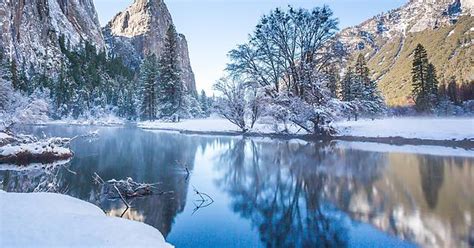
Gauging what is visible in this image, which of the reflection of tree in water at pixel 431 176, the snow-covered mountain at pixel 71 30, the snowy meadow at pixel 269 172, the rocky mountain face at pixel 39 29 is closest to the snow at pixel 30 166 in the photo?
the snowy meadow at pixel 269 172

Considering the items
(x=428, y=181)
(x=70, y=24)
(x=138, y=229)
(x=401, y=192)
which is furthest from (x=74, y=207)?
(x=70, y=24)

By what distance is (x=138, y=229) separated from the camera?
20.7 feet

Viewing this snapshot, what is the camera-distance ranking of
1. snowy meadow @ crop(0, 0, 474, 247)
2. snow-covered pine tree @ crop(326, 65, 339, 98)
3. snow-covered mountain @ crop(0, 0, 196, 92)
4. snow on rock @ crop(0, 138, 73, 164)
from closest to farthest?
snowy meadow @ crop(0, 0, 474, 247) → snow on rock @ crop(0, 138, 73, 164) → snow-covered pine tree @ crop(326, 65, 339, 98) → snow-covered mountain @ crop(0, 0, 196, 92)

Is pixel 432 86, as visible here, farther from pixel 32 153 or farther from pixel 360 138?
pixel 32 153

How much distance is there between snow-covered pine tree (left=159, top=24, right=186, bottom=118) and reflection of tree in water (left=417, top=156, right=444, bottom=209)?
42.5m

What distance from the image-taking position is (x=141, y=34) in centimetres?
16275

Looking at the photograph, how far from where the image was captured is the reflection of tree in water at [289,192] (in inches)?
280

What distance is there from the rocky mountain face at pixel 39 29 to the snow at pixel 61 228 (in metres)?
92.9

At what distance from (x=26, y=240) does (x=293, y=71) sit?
2956 centimetres

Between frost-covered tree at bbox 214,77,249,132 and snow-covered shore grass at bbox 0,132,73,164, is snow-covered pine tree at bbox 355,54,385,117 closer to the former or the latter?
frost-covered tree at bbox 214,77,249,132

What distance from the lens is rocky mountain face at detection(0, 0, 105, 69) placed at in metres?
88.4

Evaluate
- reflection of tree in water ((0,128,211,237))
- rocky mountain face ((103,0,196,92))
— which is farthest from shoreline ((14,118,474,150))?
rocky mountain face ((103,0,196,92))

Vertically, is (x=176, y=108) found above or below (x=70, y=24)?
below

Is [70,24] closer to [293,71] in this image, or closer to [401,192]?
[293,71]
